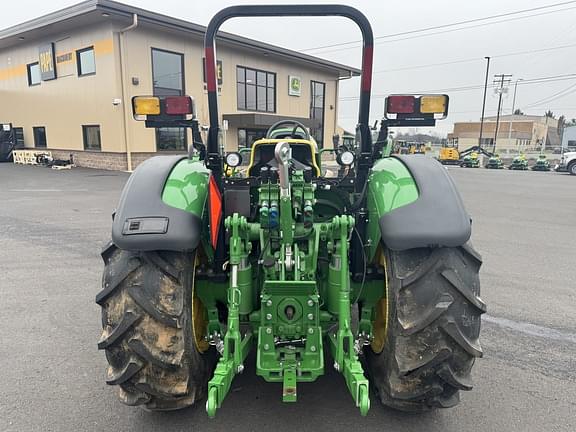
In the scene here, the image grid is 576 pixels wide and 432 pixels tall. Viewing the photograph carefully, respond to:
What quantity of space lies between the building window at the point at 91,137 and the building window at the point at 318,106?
13718mm

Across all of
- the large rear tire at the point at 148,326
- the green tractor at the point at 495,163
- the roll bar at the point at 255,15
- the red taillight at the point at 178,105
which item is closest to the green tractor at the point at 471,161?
the green tractor at the point at 495,163

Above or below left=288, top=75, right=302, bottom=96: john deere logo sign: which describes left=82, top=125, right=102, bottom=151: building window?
below

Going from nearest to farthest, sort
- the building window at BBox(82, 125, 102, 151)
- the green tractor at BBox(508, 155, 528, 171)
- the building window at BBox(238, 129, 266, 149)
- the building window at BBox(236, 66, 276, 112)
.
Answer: the building window at BBox(82, 125, 102, 151), the building window at BBox(236, 66, 276, 112), the building window at BBox(238, 129, 266, 149), the green tractor at BBox(508, 155, 528, 171)

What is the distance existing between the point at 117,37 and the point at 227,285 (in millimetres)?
17856

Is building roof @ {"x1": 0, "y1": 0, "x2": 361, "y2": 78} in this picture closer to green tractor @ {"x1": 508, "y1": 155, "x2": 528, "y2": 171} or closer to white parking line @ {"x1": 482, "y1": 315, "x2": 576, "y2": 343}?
white parking line @ {"x1": 482, "y1": 315, "x2": 576, "y2": 343}

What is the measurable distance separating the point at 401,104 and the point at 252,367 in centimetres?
213

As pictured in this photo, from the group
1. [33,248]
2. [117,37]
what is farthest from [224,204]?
[117,37]

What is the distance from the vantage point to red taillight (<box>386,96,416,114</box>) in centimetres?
259

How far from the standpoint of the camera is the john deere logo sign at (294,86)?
86.5 feet

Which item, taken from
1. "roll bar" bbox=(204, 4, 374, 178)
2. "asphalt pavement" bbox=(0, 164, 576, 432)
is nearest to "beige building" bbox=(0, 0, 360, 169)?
"asphalt pavement" bbox=(0, 164, 576, 432)

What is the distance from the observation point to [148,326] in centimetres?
229

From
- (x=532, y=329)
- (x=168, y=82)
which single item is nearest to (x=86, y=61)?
(x=168, y=82)

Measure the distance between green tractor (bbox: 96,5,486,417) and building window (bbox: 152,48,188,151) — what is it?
17544mm

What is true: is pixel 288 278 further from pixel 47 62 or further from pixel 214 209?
pixel 47 62
